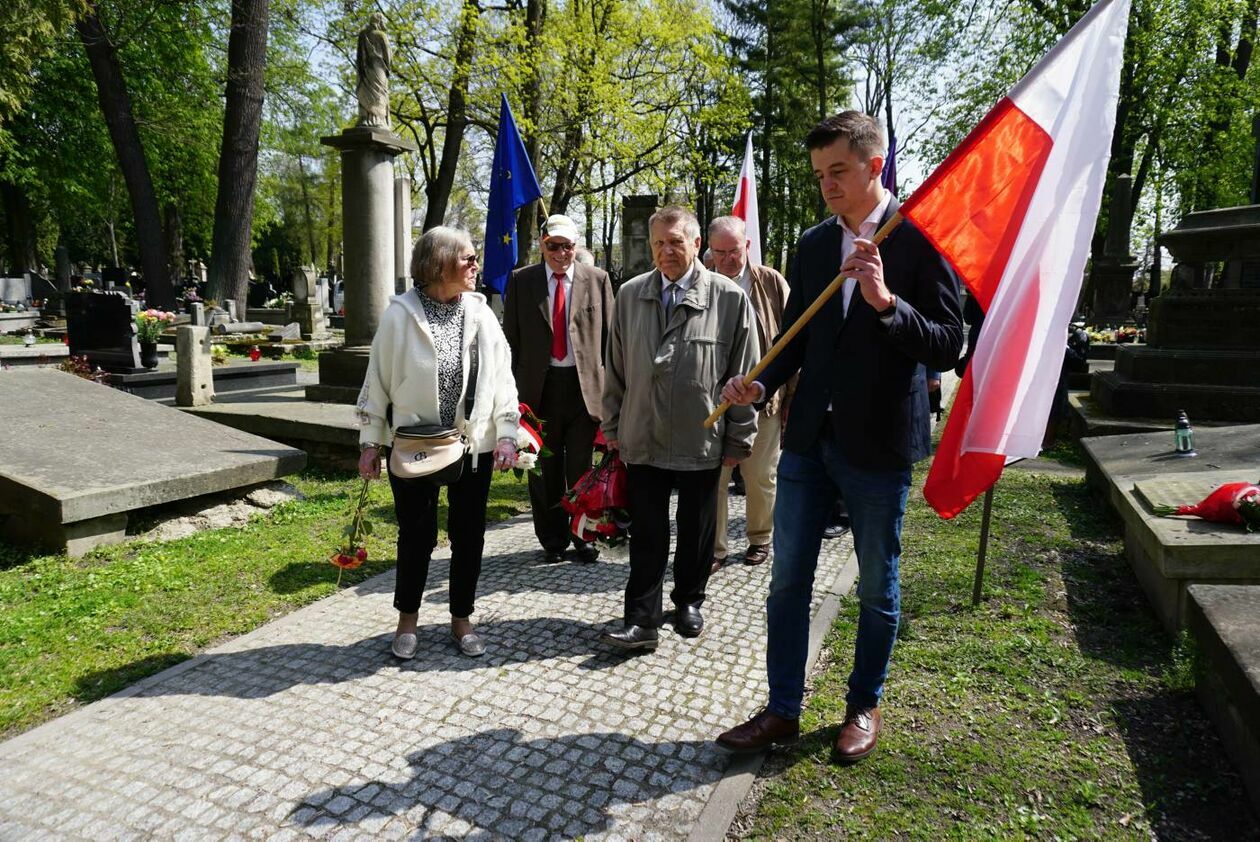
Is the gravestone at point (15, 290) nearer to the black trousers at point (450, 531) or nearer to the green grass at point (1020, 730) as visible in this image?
the black trousers at point (450, 531)

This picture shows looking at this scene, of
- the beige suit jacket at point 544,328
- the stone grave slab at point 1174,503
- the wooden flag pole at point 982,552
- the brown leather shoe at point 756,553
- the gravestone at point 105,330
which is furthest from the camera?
the gravestone at point 105,330

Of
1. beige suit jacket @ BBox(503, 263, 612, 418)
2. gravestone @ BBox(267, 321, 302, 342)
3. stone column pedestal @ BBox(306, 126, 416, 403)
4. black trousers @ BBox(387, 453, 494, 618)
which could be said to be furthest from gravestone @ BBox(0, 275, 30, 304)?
black trousers @ BBox(387, 453, 494, 618)

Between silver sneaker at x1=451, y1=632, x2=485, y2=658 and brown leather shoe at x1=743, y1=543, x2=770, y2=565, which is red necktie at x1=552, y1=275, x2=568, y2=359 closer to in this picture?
brown leather shoe at x1=743, y1=543, x2=770, y2=565

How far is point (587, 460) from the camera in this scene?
5047mm

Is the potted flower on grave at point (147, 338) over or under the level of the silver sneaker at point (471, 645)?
over

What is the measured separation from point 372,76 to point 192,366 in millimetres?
3655

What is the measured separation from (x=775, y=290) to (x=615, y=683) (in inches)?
110

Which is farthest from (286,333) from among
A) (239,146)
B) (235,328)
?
(239,146)

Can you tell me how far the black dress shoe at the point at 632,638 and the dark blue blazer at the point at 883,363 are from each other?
137cm

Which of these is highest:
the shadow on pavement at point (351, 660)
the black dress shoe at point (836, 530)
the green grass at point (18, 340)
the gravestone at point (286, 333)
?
the gravestone at point (286, 333)

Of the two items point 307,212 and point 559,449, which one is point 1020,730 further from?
point 307,212

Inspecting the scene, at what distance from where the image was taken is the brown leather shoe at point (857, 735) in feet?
9.35

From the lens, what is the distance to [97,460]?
5.16 metres

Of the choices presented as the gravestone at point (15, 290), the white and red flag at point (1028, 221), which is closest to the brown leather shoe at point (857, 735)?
the white and red flag at point (1028, 221)
